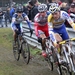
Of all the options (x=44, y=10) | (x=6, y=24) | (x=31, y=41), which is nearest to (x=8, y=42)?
(x=31, y=41)

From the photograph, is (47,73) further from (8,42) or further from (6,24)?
(6,24)

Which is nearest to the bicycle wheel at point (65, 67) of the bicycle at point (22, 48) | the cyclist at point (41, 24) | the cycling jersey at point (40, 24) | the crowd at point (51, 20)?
the crowd at point (51, 20)

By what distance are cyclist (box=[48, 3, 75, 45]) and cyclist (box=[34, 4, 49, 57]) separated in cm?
78

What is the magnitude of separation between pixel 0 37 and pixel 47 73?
30.9 ft

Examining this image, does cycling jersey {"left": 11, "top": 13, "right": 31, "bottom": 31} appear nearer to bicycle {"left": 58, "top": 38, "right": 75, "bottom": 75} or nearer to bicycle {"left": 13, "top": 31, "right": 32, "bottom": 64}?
bicycle {"left": 13, "top": 31, "right": 32, "bottom": 64}

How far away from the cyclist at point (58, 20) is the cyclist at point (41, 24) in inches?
30.6

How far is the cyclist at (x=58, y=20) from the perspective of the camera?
275 inches

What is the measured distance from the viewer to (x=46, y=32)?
9.14 m

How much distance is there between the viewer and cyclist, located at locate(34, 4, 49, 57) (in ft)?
27.1

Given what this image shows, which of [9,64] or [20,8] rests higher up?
[20,8]

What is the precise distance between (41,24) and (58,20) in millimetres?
1661

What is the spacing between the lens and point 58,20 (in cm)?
741

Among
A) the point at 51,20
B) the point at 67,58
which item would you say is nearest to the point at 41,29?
the point at 51,20

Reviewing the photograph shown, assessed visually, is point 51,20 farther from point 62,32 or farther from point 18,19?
point 18,19
